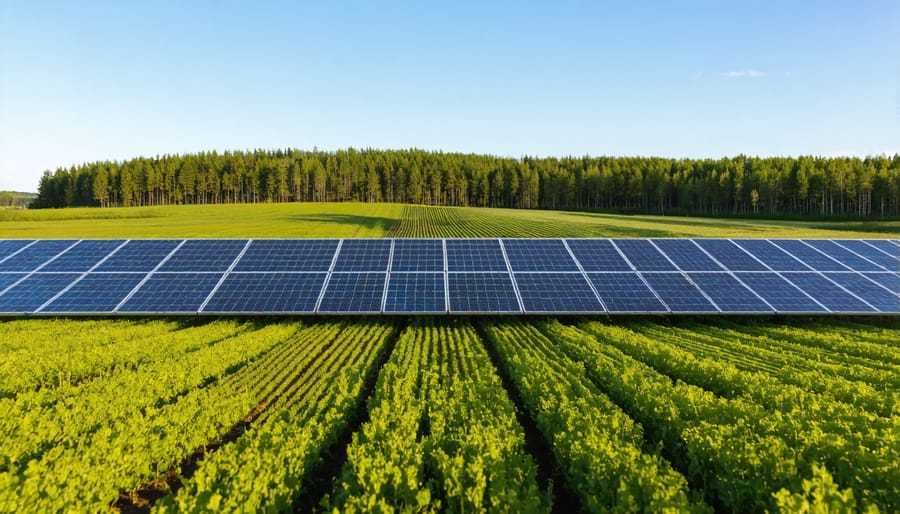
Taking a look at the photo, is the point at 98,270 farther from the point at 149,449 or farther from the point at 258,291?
the point at 149,449

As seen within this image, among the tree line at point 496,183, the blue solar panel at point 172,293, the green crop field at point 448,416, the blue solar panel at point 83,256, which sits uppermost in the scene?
the tree line at point 496,183

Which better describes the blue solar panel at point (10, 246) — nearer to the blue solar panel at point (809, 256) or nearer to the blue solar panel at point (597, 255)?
the blue solar panel at point (597, 255)

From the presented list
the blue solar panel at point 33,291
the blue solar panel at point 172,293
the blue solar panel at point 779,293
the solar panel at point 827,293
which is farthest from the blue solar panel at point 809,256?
the blue solar panel at point 33,291

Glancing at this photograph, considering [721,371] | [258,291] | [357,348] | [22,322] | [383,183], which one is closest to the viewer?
[721,371]

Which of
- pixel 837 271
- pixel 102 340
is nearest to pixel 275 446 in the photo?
pixel 102 340

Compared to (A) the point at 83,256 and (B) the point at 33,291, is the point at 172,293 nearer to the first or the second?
(B) the point at 33,291

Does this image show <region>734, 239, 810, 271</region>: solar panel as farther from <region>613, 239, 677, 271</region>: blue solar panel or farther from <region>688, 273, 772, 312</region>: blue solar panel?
<region>613, 239, 677, 271</region>: blue solar panel

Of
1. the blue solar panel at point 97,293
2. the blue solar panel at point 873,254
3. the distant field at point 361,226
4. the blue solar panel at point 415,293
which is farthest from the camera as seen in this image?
the distant field at point 361,226
